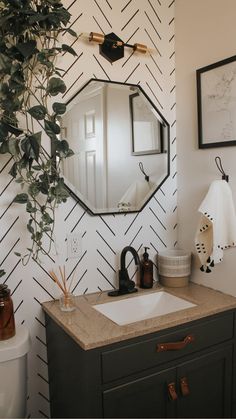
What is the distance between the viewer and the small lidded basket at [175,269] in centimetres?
181

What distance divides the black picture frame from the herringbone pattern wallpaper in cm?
24

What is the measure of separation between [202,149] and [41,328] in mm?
1228

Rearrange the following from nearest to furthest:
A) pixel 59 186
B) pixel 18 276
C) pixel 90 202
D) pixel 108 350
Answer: pixel 108 350, pixel 59 186, pixel 18 276, pixel 90 202

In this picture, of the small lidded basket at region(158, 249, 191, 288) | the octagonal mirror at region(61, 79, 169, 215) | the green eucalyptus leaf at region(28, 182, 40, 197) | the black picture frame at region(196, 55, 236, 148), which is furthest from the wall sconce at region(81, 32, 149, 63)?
the small lidded basket at region(158, 249, 191, 288)

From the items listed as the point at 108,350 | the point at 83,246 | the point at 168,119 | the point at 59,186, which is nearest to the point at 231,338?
the point at 108,350

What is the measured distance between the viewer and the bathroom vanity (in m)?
1.23

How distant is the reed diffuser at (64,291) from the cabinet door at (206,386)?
54 cm

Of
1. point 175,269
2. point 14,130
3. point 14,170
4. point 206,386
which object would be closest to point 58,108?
point 14,130

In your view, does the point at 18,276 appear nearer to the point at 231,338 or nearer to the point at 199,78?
the point at 231,338

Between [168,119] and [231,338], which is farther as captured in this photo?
[168,119]

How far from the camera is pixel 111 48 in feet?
5.55

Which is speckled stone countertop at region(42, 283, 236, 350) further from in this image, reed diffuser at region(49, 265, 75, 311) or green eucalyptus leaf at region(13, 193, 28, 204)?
green eucalyptus leaf at region(13, 193, 28, 204)

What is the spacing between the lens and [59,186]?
4.71 ft

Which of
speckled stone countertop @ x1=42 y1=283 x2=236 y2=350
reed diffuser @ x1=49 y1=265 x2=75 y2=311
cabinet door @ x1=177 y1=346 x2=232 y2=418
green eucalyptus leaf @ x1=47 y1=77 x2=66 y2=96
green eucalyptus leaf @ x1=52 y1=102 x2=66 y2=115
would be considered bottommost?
cabinet door @ x1=177 y1=346 x2=232 y2=418
